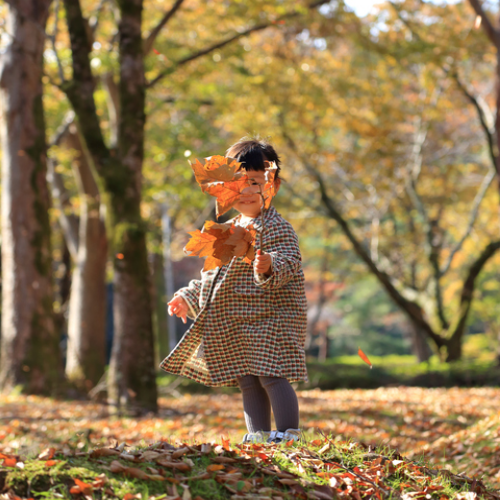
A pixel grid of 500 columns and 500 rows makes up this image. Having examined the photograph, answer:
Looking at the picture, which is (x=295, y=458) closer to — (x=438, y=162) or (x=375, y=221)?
(x=375, y=221)

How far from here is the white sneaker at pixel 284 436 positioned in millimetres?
2699

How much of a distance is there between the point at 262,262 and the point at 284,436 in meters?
0.91

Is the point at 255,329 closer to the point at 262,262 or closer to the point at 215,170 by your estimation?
the point at 262,262

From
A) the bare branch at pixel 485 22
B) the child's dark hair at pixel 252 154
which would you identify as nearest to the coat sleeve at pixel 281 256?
the child's dark hair at pixel 252 154

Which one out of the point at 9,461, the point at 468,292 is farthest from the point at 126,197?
the point at 468,292

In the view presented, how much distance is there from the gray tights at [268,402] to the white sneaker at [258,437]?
7 cm

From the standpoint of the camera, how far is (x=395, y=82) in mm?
13070

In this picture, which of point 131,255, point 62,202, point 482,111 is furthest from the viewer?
point 482,111

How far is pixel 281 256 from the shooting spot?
275 centimetres

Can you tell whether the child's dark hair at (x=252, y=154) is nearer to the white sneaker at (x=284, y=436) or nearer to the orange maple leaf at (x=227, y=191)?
the orange maple leaf at (x=227, y=191)

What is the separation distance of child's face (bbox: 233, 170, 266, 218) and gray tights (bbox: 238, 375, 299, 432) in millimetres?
920

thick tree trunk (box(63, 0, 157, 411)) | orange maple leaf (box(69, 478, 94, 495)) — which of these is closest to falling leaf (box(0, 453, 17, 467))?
orange maple leaf (box(69, 478, 94, 495))

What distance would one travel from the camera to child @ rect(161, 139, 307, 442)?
280cm

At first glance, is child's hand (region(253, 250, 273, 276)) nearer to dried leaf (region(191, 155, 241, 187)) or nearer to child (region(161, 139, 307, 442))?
child (region(161, 139, 307, 442))
